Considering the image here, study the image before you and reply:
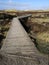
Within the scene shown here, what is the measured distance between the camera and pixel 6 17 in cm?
1256

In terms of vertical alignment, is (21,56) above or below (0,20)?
above

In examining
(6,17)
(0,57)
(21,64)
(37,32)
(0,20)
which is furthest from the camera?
(6,17)

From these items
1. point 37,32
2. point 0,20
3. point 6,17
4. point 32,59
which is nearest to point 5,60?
point 32,59

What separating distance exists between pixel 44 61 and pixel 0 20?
9983 mm

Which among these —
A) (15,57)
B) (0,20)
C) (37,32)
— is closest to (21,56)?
(15,57)

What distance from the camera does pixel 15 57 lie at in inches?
76.4

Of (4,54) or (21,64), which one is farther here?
(4,54)

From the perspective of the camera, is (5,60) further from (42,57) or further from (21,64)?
(42,57)

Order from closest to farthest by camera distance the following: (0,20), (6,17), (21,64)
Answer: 1. (21,64)
2. (0,20)
3. (6,17)

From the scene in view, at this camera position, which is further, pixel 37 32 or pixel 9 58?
pixel 37 32

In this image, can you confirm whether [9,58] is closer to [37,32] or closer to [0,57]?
[0,57]

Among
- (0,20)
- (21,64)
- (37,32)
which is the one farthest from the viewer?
(0,20)

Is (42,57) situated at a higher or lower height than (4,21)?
higher

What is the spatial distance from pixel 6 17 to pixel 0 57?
10.7m
